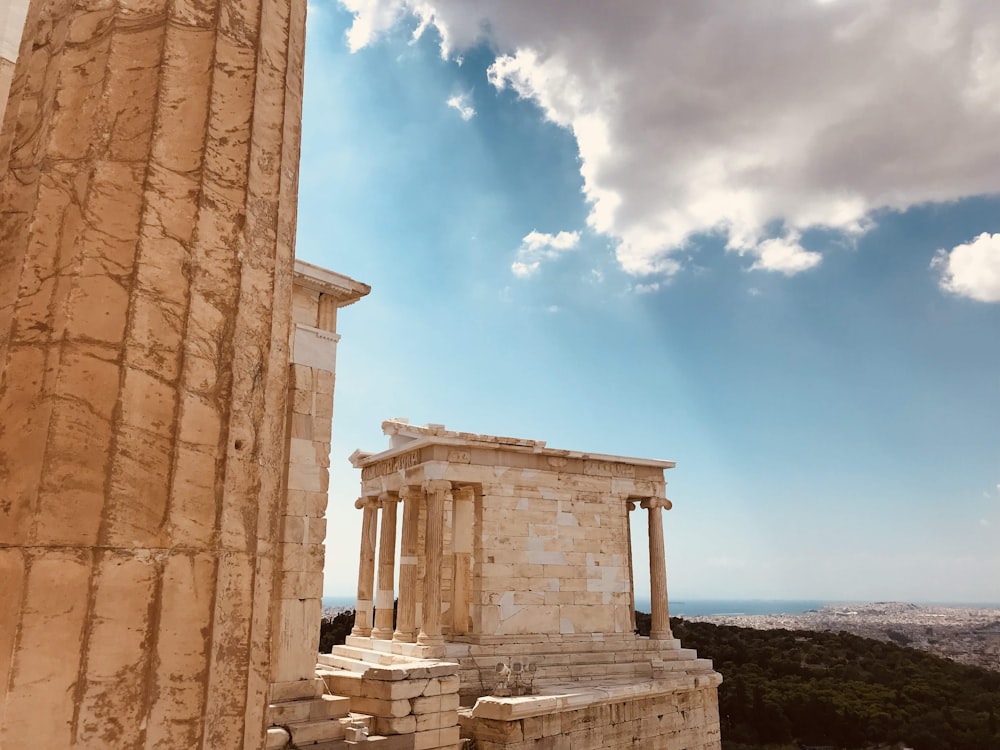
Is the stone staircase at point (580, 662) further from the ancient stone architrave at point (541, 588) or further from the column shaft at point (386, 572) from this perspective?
the column shaft at point (386, 572)

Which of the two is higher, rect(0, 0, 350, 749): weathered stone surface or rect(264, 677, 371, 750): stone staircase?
rect(0, 0, 350, 749): weathered stone surface

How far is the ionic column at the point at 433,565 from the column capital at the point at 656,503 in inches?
234

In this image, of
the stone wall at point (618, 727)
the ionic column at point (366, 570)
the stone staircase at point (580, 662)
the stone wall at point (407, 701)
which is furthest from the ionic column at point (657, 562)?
the stone wall at point (407, 701)

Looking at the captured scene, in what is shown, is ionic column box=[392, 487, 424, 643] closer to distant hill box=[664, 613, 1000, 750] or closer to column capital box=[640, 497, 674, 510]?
column capital box=[640, 497, 674, 510]

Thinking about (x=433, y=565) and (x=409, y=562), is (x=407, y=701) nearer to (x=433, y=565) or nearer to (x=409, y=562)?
(x=433, y=565)

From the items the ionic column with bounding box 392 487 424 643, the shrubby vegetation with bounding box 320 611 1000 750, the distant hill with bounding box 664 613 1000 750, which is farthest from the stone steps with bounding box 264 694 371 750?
the distant hill with bounding box 664 613 1000 750

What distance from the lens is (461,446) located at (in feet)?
51.0

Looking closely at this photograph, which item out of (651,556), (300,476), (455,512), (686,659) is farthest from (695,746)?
(300,476)

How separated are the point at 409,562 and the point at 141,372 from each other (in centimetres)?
1532

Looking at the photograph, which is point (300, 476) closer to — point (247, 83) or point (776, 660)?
point (247, 83)

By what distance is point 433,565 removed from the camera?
49.3 ft

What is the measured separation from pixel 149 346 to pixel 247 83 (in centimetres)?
122

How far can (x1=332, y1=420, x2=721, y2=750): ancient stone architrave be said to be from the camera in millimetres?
13945

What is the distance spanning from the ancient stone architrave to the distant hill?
9.82 m
